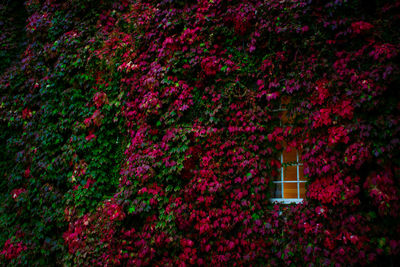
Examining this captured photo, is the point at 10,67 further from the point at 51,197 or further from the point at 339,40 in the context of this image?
the point at 339,40

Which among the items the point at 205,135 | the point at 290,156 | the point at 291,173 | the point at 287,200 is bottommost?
the point at 291,173

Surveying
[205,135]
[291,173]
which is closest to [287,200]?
[205,135]

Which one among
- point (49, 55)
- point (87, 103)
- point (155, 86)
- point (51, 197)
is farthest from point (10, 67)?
point (155, 86)

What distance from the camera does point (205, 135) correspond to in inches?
208

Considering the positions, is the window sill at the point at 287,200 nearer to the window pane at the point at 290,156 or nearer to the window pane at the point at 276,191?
the window pane at the point at 276,191

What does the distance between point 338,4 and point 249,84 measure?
1971 mm

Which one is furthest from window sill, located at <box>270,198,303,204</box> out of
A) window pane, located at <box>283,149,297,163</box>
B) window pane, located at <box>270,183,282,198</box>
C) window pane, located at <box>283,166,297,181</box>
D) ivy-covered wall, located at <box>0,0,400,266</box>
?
window pane, located at <box>283,166,297,181</box>

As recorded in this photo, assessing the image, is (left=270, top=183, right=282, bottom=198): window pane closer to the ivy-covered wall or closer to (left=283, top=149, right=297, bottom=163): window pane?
the ivy-covered wall

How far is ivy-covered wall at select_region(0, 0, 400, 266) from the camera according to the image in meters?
4.22

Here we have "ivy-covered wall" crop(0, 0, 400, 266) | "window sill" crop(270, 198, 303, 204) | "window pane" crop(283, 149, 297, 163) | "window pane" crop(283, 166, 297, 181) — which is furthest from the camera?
"window pane" crop(283, 166, 297, 181)

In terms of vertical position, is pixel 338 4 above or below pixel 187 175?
above

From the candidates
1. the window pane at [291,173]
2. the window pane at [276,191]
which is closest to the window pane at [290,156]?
the window pane at [276,191]

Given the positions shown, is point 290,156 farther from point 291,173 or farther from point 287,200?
point 291,173

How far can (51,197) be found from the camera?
6559 mm
